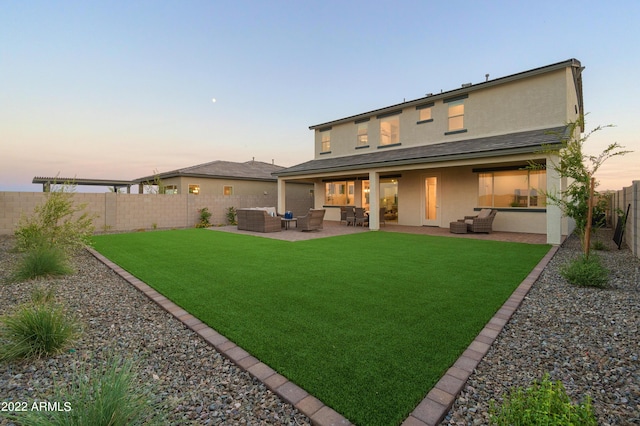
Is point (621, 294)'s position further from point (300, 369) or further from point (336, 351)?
point (300, 369)

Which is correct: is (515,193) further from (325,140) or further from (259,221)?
(325,140)

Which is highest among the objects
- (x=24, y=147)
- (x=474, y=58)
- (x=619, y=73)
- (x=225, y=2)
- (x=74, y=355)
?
(x=225, y=2)

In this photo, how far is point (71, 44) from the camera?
10047 millimetres

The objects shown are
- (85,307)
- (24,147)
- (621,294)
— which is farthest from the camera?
(24,147)

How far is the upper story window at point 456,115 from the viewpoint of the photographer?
13.8m

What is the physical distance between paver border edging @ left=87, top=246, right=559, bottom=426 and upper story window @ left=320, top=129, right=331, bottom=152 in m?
16.3

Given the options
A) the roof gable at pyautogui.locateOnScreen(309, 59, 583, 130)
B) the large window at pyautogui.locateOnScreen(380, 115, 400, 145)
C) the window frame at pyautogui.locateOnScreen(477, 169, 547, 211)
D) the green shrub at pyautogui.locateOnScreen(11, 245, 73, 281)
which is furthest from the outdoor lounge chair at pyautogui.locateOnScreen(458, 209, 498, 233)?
the green shrub at pyautogui.locateOnScreen(11, 245, 73, 281)

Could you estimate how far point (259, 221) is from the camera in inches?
516

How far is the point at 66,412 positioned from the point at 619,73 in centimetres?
1876

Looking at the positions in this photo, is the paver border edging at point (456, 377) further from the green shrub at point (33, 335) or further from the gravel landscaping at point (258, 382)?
the green shrub at point (33, 335)

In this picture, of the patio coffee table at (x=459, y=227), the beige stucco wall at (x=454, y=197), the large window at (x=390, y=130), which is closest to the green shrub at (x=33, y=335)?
the beige stucco wall at (x=454, y=197)

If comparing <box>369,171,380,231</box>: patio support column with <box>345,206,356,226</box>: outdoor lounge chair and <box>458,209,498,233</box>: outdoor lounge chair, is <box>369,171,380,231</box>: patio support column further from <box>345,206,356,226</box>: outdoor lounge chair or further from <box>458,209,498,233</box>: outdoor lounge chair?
<box>458,209,498,233</box>: outdoor lounge chair

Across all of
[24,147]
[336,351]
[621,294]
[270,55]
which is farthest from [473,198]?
[24,147]

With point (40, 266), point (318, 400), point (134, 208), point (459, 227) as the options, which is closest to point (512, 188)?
point (459, 227)
